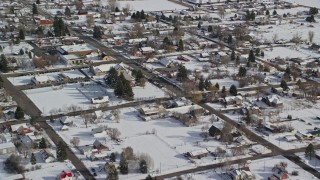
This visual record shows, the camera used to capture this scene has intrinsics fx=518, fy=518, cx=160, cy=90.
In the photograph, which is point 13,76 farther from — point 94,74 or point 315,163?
point 315,163

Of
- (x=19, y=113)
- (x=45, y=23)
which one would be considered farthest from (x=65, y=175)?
(x=45, y=23)

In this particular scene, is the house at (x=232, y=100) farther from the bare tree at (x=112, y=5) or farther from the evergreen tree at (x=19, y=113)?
the bare tree at (x=112, y=5)

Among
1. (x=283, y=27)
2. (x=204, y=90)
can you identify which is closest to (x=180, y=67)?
(x=204, y=90)

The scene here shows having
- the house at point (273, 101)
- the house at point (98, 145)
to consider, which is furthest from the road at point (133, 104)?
the house at point (273, 101)

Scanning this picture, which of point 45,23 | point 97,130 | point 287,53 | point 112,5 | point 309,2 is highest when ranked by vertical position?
point 309,2

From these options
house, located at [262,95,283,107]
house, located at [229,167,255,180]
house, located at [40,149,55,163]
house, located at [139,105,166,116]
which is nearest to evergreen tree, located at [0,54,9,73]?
house, located at [139,105,166,116]

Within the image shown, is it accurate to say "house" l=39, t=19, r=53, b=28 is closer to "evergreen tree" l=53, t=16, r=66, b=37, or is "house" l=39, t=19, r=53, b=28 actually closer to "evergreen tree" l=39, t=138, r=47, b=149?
"evergreen tree" l=53, t=16, r=66, b=37

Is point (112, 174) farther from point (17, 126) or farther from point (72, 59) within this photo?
point (72, 59)
